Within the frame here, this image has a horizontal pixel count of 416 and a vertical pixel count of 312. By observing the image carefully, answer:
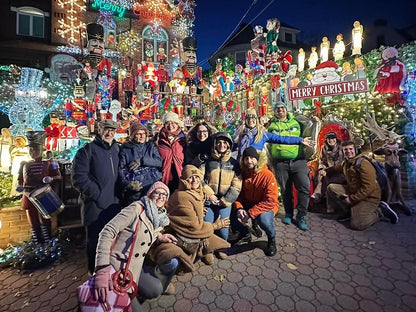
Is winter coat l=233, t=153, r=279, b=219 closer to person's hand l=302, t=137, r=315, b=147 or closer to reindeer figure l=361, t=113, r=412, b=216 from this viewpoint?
person's hand l=302, t=137, r=315, b=147

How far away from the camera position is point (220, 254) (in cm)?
341

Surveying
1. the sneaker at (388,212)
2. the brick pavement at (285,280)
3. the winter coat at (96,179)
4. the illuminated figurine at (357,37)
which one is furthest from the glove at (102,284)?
the illuminated figurine at (357,37)

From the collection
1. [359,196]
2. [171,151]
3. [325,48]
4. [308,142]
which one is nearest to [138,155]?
[171,151]

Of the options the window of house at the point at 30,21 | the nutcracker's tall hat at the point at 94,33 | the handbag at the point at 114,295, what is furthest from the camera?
the window of house at the point at 30,21

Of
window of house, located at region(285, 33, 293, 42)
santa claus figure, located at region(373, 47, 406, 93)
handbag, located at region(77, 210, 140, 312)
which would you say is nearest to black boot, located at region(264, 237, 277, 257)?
handbag, located at region(77, 210, 140, 312)

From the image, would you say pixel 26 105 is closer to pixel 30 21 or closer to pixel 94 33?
pixel 94 33

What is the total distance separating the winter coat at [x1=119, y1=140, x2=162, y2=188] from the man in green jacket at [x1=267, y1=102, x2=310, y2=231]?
2.48 m

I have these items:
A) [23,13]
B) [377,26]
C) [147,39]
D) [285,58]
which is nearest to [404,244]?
[285,58]

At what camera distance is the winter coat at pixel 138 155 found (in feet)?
10.4

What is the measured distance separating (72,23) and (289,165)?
16373 mm

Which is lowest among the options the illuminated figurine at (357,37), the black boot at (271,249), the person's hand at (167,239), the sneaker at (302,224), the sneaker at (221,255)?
the sneaker at (221,255)

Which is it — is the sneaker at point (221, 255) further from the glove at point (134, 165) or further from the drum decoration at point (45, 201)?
the drum decoration at point (45, 201)

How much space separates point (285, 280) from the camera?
2.89 m

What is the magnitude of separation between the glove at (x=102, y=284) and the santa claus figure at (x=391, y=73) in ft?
25.0
